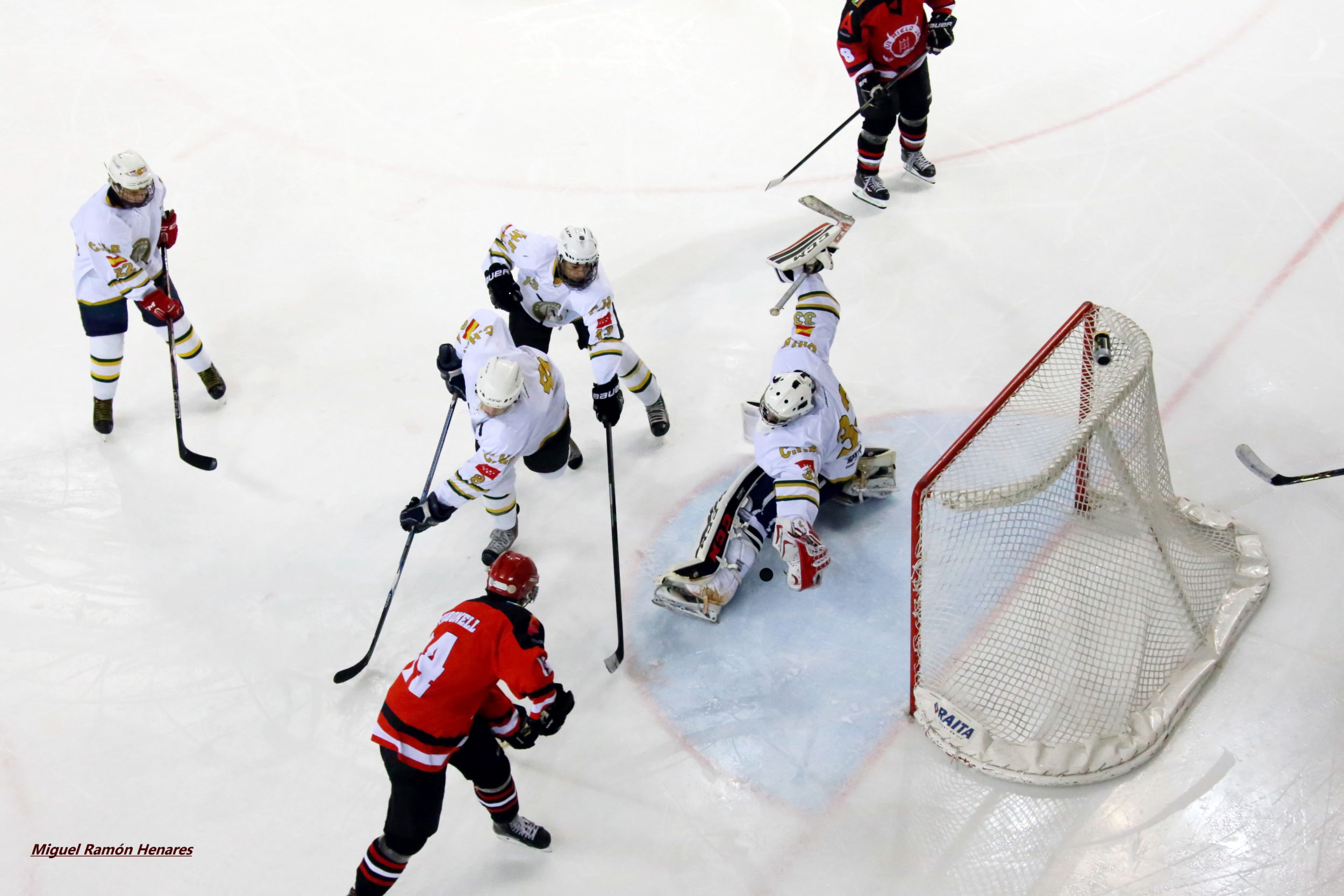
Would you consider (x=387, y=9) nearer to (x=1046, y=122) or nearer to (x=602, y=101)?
(x=602, y=101)

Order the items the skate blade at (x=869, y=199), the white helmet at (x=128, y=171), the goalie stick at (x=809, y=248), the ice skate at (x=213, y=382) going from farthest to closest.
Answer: the skate blade at (x=869, y=199) < the ice skate at (x=213, y=382) < the white helmet at (x=128, y=171) < the goalie stick at (x=809, y=248)

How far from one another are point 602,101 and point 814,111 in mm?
1335

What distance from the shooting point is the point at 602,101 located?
21.7 feet

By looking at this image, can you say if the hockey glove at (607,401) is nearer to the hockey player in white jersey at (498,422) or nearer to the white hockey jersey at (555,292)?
the white hockey jersey at (555,292)

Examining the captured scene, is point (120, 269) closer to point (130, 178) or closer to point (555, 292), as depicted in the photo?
point (130, 178)

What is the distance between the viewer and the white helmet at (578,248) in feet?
12.5

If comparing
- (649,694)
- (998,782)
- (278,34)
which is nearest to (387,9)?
(278,34)

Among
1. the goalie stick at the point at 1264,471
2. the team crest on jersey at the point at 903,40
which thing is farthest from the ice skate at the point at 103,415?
the goalie stick at the point at 1264,471

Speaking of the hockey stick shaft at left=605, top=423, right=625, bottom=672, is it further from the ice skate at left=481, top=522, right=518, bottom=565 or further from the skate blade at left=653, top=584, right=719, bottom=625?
the ice skate at left=481, top=522, right=518, bottom=565

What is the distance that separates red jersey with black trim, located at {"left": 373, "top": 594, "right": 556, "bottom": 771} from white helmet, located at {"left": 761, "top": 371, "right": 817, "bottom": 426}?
1042 mm

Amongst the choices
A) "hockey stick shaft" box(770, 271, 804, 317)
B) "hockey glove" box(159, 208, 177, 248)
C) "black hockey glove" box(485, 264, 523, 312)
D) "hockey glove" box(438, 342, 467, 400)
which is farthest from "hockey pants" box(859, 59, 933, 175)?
"hockey glove" box(159, 208, 177, 248)

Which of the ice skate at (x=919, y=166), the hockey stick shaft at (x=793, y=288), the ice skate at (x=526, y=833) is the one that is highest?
the hockey stick shaft at (x=793, y=288)

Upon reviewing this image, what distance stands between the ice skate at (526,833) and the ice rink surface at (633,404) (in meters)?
0.06

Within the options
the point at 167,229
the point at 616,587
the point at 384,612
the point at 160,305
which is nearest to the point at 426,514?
the point at 384,612
